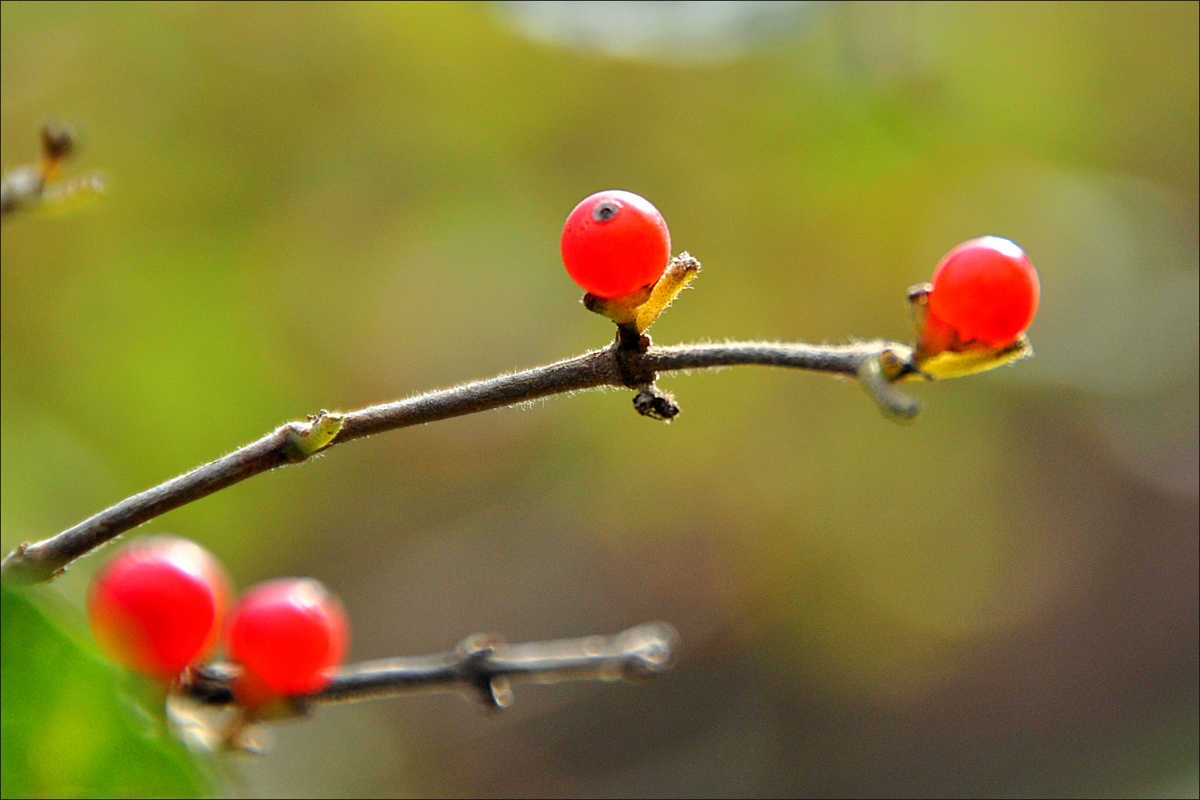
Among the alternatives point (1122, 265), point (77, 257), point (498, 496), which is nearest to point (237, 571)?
point (77, 257)

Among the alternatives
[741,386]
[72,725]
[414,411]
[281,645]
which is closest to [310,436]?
[414,411]

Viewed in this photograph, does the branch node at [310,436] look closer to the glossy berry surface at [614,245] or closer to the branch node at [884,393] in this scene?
the glossy berry surface at [614,245]

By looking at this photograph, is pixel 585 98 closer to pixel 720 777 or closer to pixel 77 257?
pixel 77 257

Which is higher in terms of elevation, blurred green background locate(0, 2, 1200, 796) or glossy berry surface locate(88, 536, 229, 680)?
blurred green background locate(0, 2, 1200, 796)

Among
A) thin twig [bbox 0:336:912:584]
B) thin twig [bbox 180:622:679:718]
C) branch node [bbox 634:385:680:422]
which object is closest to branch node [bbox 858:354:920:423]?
thin twig [bbox 0:336:912:584]

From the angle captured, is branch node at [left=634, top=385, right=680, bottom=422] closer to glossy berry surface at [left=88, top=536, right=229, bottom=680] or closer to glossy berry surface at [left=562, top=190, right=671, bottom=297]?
glossy berry surface at [left=562, top=190, right=671, bottom=297]

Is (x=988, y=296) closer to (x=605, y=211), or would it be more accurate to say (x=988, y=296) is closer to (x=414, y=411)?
(x=605, y=211)

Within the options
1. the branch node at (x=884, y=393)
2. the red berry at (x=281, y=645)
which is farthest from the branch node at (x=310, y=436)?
the red berry at (x=281, y=645)
